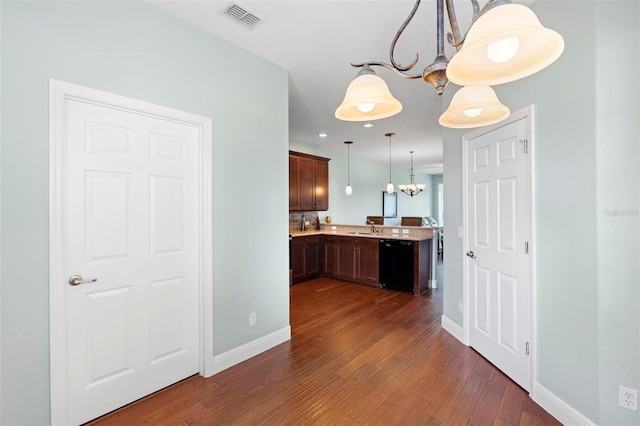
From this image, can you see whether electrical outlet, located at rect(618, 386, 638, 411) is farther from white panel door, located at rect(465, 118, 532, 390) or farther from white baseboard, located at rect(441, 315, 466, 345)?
white baseboard, located at rect(441, 315, 466, 345)

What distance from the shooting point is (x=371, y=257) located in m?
5.34

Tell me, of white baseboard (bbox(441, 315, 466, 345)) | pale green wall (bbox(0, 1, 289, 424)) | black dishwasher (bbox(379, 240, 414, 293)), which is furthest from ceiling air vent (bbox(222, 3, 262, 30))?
black dishwasher (bbox(379, 240, 414, 293))

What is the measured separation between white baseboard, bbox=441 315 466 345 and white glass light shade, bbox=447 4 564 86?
2.76 m

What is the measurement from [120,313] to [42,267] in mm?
572

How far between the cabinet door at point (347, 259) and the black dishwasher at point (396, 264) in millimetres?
580

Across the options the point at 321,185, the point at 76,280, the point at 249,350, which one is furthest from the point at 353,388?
the point at 321,185

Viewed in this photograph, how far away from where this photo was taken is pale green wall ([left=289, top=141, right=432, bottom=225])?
759 cm

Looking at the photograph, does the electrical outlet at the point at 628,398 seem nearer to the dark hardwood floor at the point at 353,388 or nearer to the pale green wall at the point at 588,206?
the pale green wall at the point at 588,206

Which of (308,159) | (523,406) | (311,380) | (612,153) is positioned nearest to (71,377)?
(311,380)

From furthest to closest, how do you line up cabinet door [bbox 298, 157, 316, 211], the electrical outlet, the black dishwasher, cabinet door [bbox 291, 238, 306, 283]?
1. cabinet door [bbox 298, 157, 316, 211]
2. cabinet door [bbox 291, 238, 306, 283]
3. the black dishwasher
4. the electrical outlet

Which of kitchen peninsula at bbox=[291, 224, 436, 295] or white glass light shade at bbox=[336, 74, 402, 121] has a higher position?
white glass light shade at bbox=[336, 74, 402, 121]

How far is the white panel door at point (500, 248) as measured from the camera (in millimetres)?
2266

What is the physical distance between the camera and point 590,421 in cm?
176

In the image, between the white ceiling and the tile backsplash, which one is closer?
the white ceiling
